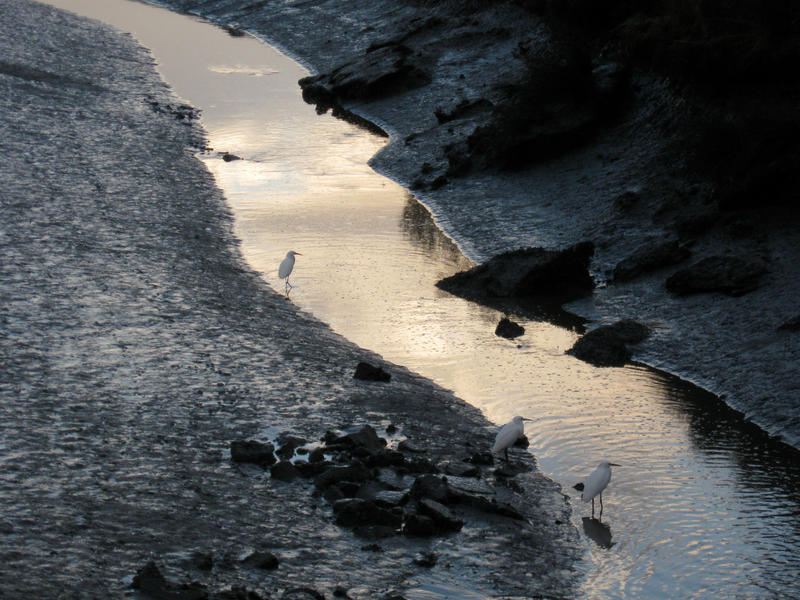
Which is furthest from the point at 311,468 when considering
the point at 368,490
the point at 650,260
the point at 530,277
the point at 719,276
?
the point at 650,260

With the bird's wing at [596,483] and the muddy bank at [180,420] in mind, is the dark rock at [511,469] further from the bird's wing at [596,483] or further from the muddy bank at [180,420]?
the bird's wing at [596,483]

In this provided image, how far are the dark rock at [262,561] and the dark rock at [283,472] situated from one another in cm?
175

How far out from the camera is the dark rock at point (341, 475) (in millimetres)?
11078

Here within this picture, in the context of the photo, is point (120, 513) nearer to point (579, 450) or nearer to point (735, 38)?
point (579, 450)

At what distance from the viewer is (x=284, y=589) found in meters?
9.12

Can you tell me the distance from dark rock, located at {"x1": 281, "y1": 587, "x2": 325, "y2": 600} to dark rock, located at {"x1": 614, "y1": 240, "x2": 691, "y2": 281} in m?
11.8

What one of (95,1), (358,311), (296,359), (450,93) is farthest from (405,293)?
(95,1)

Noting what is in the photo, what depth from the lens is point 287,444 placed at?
1185cm

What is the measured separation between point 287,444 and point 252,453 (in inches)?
19.9

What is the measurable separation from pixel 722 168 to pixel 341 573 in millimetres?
14503

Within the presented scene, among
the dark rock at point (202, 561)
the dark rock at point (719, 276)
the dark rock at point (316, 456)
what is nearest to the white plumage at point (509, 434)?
the dark rock at point (316, 456)

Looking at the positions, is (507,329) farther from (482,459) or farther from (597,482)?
(597,482)

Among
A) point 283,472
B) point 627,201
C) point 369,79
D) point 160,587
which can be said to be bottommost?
point 160,587

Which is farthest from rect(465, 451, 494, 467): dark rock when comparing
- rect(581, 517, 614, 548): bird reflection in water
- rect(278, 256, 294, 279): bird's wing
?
rect(278, 256, 294, 279): bird's wing
